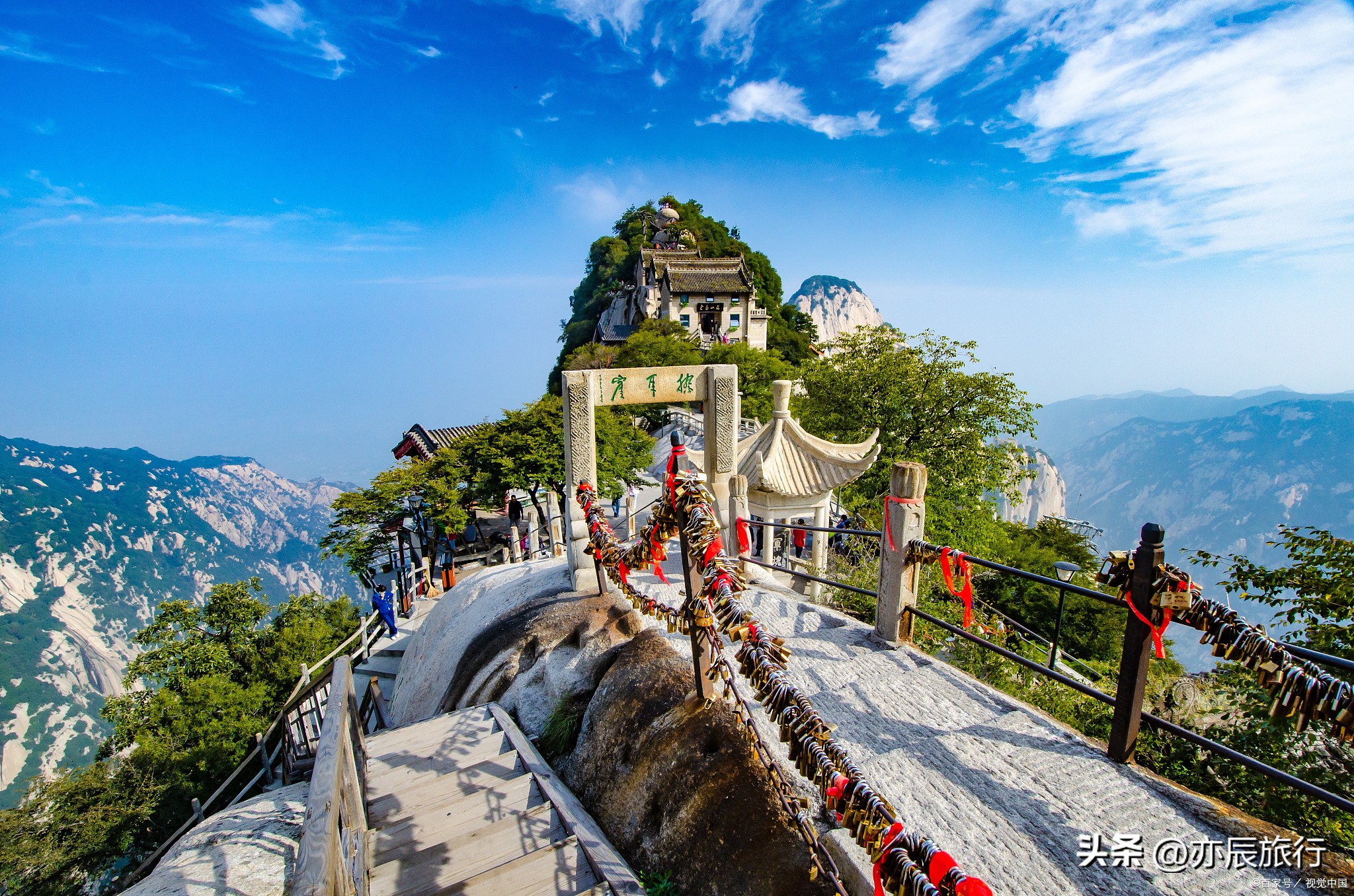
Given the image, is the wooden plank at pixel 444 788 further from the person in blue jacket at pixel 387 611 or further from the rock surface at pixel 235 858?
the person in blue jacket at pixel 387 611

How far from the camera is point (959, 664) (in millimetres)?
6523

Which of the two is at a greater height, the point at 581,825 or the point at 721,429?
the point at 721,429

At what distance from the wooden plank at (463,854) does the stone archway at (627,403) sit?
12.8 feet

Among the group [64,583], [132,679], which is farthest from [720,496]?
[64,583]

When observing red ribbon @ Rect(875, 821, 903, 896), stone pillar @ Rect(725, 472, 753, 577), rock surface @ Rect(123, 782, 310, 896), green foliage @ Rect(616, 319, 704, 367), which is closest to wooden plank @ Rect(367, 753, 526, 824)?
rock surface @ Rect(123, 782, 310, 896)

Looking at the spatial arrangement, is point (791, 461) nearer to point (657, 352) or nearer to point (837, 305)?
point (657, 352)

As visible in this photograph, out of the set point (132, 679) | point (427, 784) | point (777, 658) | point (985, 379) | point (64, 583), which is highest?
point (985, 379)

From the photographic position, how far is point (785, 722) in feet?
10.7

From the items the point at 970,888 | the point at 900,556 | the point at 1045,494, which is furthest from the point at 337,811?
the point at 1045,494

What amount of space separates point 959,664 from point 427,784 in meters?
5.43

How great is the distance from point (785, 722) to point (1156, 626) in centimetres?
254

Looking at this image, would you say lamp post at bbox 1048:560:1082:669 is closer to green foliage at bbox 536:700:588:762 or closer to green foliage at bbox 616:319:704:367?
green foliage at bbox 536:700:588:762

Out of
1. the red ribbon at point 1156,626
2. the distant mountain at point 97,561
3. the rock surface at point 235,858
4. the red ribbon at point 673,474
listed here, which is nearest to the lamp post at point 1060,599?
the red ribbon at point 1156,626

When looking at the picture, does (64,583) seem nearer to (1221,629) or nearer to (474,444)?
(474,444)
